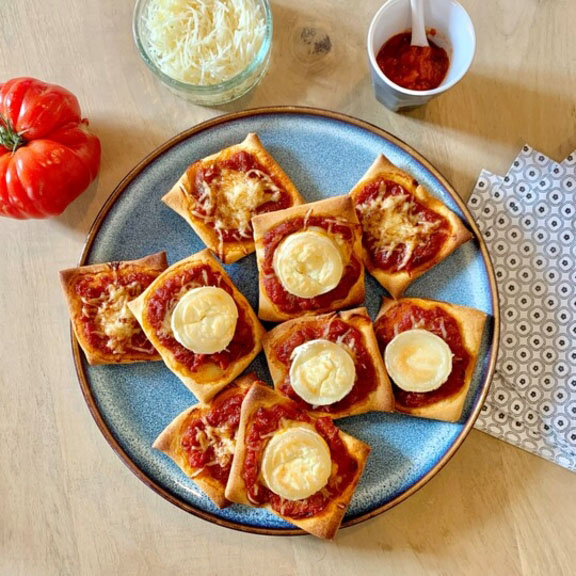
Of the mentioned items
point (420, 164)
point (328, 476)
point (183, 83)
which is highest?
point (183, 83)

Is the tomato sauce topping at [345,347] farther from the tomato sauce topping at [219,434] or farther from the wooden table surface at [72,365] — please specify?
the wooden table surface at [72,365]

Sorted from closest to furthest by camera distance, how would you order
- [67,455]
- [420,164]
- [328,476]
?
[328,476]
[420,164]
[67,455]

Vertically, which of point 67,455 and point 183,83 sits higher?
point 183,83

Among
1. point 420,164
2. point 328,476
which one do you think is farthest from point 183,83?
point 328,476

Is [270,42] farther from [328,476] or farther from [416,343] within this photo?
[328,476]

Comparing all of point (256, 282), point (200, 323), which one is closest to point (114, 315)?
point (200, 323)

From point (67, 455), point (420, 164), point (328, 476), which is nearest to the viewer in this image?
point (328, 476)
